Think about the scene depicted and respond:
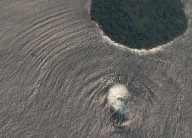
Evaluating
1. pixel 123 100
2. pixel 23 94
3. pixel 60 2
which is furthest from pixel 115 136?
pixel 60 2

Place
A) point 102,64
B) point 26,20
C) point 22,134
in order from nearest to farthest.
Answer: point 22,134
point 102,64
point 26,20

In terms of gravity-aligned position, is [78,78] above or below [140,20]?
below

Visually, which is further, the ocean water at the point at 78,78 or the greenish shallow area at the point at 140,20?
the greenish shallow area at the point at 140,20

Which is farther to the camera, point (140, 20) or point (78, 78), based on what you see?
point (140, 20)

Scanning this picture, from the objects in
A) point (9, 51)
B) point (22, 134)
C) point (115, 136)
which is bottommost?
point (115, 136)

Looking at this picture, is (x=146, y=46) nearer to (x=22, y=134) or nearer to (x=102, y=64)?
(x=102, y=64)
